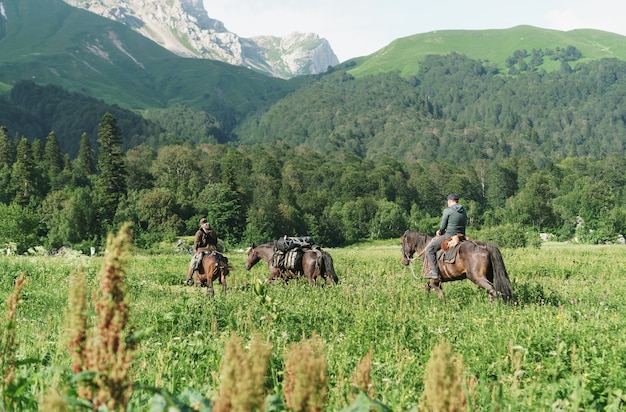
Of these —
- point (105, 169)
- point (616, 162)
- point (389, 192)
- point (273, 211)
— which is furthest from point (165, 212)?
point (616, 162)

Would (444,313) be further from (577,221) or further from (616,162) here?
(616,162)

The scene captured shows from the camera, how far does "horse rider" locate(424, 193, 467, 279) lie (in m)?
15.2

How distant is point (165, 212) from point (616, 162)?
A: 469 feet

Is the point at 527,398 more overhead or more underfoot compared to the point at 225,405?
more underfoot

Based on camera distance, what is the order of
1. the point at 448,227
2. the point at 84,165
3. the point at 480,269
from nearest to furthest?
the point at 480,269
the point at 448,227
the point at 84,165

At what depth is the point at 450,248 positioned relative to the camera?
15367 mm

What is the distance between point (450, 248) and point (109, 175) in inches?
3482

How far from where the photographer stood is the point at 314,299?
45.0 feet

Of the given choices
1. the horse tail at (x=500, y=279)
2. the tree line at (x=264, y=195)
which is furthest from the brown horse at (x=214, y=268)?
the tree line at (x=264, y=195)

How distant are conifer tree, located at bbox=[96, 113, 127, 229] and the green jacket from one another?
85086mm

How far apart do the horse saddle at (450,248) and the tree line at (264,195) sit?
160 ft

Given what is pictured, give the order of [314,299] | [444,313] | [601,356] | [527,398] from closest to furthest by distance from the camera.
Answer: [527,398] → [601,356] → [444,313] → [314,299]

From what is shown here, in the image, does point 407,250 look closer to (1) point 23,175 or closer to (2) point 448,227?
(2) point 448,227

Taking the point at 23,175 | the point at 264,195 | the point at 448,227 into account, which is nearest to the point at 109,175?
the point at 23,175
